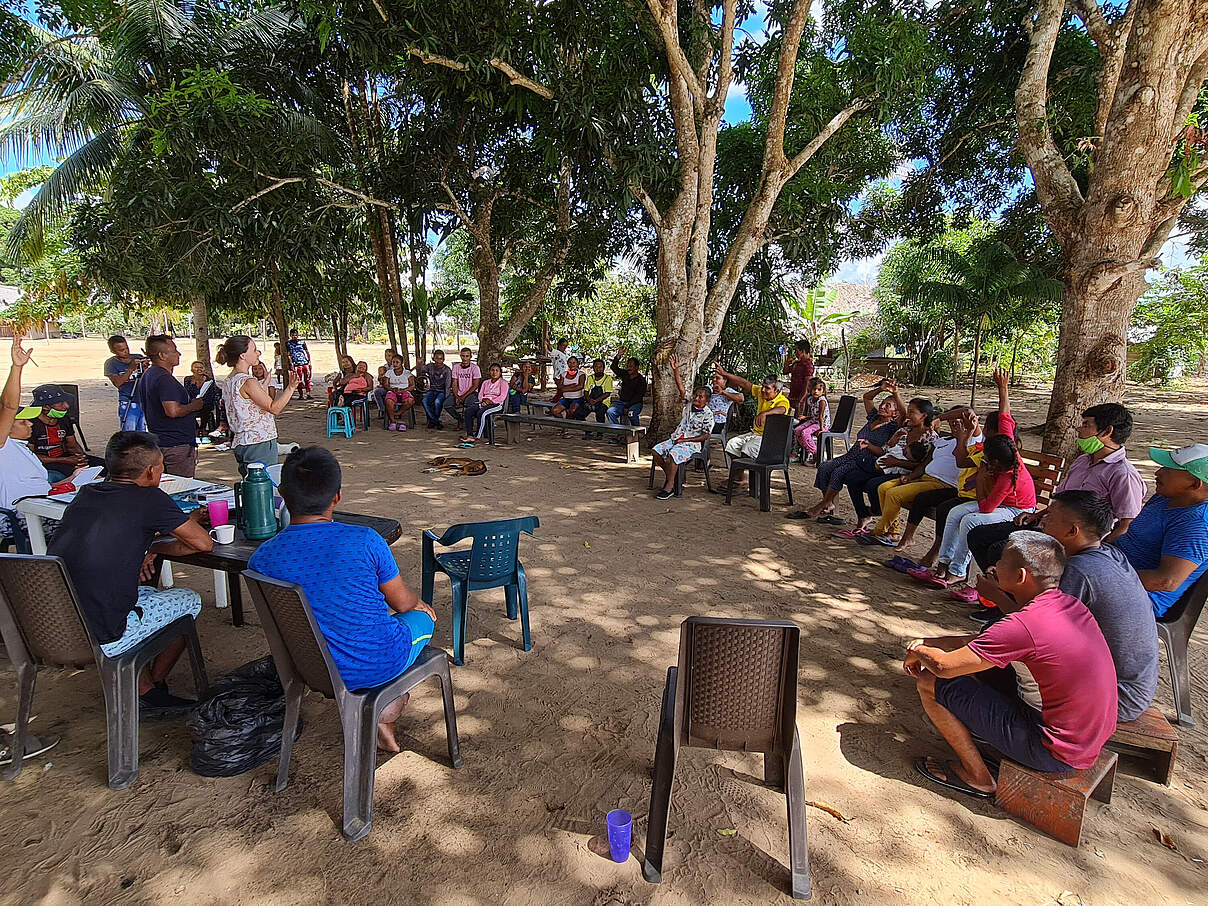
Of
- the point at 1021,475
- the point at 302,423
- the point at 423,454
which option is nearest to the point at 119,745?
the point at 1021,475

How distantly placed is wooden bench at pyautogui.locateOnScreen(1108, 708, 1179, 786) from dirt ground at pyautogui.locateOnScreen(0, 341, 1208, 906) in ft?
0.33

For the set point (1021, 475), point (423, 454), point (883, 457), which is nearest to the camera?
point (1021, 475)

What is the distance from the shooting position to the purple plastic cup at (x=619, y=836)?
229cm

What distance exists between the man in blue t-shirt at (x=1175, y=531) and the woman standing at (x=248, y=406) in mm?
5407

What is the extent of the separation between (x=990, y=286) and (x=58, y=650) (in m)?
17.2

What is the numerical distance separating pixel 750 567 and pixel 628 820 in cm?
308

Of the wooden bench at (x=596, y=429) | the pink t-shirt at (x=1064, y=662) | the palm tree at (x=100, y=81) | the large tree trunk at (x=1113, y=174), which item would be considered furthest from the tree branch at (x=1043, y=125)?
the palm tree at (x=100, y=81)

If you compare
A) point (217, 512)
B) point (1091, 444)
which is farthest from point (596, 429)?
point (217, 512)

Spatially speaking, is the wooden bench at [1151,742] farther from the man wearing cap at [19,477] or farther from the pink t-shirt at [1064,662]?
the man wearing cap at [19,477]

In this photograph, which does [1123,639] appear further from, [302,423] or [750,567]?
[302,423]

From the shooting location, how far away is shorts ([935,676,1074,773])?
2.44 meters

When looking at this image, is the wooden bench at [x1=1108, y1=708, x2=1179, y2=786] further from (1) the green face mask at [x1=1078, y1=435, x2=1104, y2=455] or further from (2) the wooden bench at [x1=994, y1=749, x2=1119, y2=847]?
(1) the green face mask at [x1=1078, y1=435, x2=1104, y2=455]

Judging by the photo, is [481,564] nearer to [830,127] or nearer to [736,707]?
[736,707]

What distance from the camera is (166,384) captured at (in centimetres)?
513
